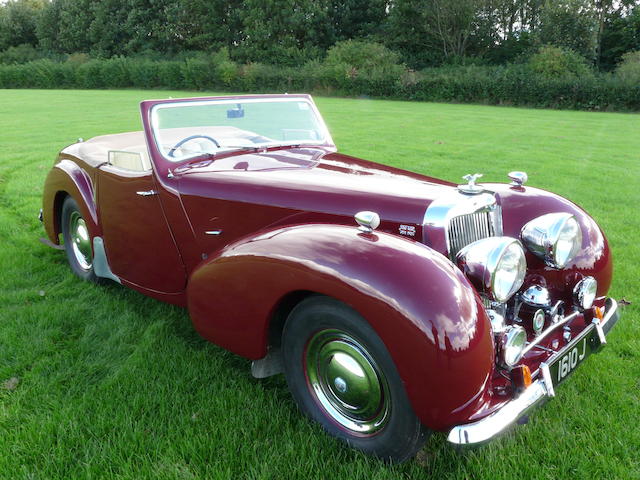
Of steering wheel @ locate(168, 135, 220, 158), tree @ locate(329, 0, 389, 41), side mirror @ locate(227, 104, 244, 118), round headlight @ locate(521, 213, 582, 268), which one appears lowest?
round headlight @ locate(521, 213, 582, 268)

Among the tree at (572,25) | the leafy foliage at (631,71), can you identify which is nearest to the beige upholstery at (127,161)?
the leafy foliage at (631,71)

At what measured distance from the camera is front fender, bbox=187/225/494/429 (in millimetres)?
1872

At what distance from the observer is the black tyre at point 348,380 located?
2.03m

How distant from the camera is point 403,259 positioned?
2021mm

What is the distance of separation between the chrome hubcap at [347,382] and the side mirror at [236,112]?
192 centimetres

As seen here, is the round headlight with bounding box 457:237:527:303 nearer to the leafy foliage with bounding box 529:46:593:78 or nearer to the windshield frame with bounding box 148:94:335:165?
the windshield frame with bounding box 148:94:335:165

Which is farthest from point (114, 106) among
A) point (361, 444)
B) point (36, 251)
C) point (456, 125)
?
point (361, 444)

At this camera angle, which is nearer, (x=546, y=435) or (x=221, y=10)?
(x=546, y=435)

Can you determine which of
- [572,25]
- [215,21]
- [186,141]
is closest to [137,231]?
[186,141]

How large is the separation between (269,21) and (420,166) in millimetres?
31767

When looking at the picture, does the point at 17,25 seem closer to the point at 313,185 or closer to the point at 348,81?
the point at 348,81

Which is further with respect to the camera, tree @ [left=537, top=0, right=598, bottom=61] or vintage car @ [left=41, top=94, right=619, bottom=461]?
tree @ [left=537, top=0, right=598, bottom=61]

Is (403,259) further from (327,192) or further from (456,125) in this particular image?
(456,125)

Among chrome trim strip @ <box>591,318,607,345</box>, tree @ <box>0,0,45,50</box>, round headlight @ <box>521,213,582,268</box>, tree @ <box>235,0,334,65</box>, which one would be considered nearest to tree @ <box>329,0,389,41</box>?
tree @ <box>235,0,334,65</box>
